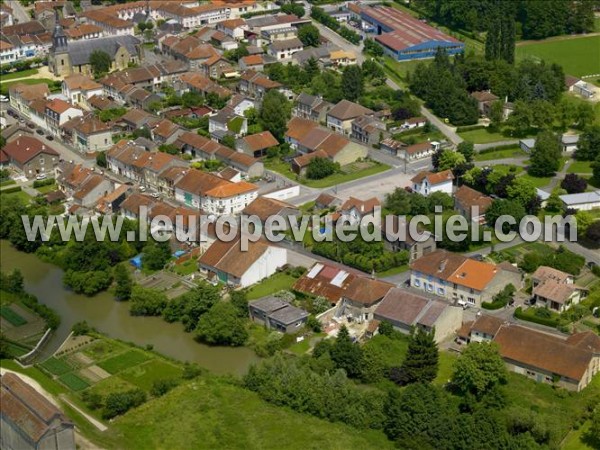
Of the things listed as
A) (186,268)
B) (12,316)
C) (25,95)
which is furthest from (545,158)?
(25,95)

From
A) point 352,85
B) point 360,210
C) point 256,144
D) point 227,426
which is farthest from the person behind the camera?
point 352,85

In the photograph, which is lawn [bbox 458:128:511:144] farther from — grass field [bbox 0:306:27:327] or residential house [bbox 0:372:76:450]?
residential house [bbox 0:372:76:450]

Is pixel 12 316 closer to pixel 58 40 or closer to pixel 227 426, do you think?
pixel 227 426

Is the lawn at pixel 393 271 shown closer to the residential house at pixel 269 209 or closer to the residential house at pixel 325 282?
the residential house at pixel 325 282

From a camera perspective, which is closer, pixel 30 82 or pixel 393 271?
pixel 393 271

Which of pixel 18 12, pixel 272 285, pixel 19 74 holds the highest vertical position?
pixel 272 285
